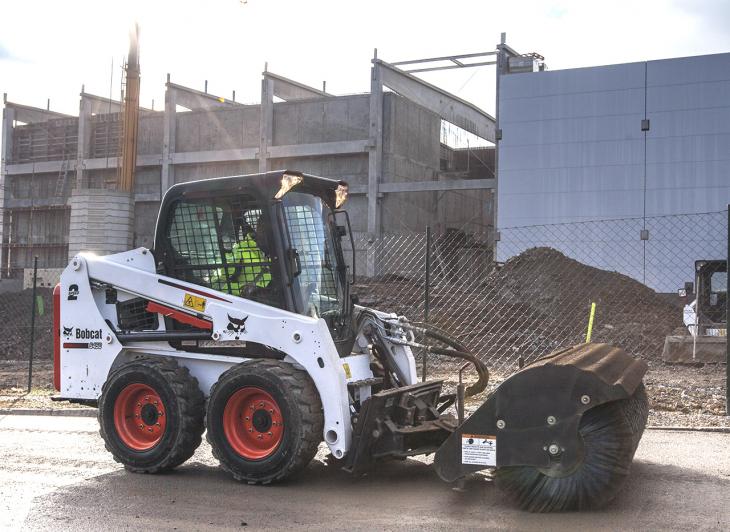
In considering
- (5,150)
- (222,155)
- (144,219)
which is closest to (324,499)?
(222,155)

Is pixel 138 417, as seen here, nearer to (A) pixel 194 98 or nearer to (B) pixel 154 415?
(B) pixel 154 415

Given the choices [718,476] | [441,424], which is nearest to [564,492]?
[441,424]

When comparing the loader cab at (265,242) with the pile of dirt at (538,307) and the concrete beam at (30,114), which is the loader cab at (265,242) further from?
the concrete beam at (30,114)

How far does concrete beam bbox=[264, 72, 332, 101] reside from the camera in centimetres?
3888

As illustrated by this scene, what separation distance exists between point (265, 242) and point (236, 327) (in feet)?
2.51

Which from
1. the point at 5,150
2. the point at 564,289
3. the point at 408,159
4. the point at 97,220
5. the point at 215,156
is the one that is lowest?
the point at 564,289

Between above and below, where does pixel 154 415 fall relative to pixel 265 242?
below

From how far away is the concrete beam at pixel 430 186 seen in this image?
3441 centimetres

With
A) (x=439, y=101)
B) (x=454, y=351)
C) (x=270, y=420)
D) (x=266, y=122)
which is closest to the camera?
(x=270, y=420)

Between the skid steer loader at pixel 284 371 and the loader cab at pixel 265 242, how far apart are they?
0.01m

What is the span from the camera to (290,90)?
4016 cm

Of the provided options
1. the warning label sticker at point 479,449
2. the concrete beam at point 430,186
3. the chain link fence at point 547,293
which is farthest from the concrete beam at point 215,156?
the warning label sticker at point 479,449

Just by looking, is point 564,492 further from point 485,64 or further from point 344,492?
point 485,64

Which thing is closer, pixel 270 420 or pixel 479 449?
pixel 479 449
